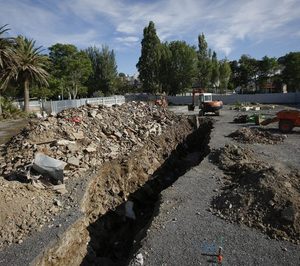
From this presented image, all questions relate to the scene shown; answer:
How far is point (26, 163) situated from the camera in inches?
410

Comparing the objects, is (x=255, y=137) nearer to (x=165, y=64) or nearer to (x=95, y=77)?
(x=165, y=64)

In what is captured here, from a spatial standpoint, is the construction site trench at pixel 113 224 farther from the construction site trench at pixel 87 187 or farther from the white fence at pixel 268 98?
the white fence at pixel 268 98

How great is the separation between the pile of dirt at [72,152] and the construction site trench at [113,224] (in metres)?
0.25

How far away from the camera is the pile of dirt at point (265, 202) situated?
6.73 metres

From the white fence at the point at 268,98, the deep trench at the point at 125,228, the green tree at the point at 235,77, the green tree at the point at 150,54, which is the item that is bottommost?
the deep trench at the point at 125,228

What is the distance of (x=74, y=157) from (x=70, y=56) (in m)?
45.6

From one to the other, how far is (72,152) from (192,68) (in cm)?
4471

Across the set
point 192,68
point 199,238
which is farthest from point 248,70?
point 199,238

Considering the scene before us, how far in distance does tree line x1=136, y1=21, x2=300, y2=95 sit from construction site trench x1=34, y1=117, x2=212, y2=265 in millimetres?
40105

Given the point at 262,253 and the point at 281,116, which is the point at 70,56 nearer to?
the point at 281,116

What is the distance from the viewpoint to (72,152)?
1169 cm

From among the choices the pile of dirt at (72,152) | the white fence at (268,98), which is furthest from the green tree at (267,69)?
the pile of dirt at (72,152)

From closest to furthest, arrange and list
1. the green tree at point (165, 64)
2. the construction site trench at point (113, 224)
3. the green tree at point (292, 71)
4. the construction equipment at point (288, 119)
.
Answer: the construction site trench at point (113, 224) → the construction equipment at point (288, 119) → the green tree at point (292, 71) → the green tree at point (165, 64)

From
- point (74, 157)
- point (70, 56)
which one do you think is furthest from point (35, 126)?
point (70, 56)
